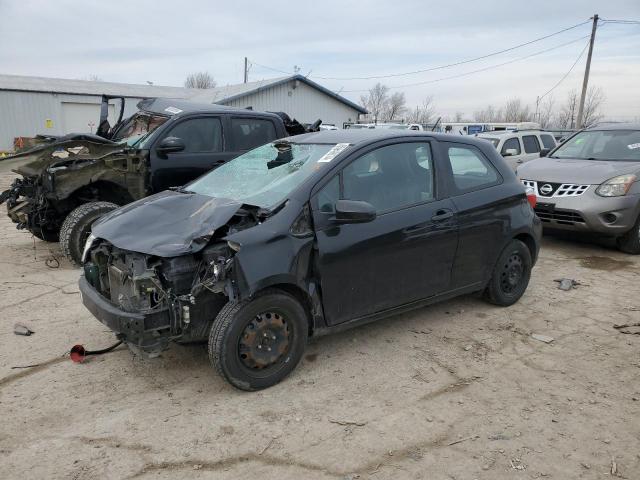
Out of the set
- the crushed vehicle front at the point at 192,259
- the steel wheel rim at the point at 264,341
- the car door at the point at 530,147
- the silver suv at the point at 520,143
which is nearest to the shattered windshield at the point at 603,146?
the silver suv at the point at 520,143

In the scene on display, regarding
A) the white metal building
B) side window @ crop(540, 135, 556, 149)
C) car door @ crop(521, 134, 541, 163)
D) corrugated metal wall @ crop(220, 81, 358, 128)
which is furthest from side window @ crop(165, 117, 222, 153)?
corrugated metal wall @ crop(220, 81, 358, 128)

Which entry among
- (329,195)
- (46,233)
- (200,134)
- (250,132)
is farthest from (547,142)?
(46,233)

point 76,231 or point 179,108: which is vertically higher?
point 179,108

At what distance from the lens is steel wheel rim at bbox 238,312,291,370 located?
3.33 m

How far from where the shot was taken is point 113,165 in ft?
21.1

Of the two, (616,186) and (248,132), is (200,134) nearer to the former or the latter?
(248,132)

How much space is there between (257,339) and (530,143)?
39.0 ft

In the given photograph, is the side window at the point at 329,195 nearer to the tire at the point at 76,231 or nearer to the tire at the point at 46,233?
the tire at the point at 76,231

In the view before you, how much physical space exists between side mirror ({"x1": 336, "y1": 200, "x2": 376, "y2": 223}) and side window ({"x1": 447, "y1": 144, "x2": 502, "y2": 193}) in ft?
4.15

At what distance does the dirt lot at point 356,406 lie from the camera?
276 centimetres

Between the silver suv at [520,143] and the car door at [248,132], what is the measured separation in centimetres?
687

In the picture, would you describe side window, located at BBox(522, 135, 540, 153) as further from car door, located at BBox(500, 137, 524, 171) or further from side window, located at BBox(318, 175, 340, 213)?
side window, located at BBox(318, 175, 340, 213)

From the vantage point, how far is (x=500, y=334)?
14.7 ft

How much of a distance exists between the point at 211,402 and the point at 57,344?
170 cm
